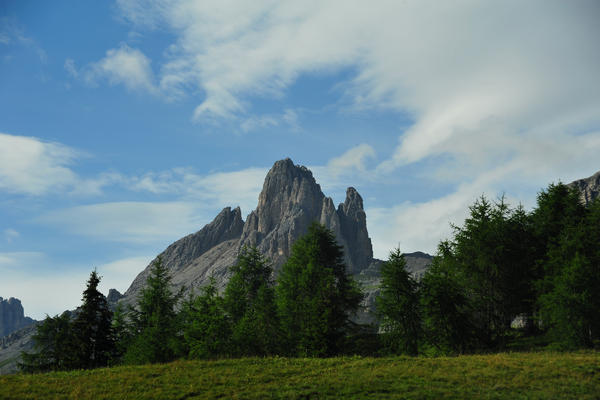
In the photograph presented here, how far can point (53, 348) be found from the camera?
51.3 meters

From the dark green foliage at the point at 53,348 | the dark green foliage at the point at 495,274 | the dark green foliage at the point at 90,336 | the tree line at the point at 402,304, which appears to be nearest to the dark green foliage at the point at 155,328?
the tree line at the point at 402,304

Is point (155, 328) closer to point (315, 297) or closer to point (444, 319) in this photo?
point (315, 297)

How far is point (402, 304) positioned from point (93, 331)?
95.8 feet

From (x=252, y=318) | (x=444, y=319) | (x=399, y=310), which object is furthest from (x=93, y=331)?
(x=444, y=319)

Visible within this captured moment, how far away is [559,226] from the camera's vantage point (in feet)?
127

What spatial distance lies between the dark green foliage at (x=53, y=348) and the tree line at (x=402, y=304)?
0.88ft

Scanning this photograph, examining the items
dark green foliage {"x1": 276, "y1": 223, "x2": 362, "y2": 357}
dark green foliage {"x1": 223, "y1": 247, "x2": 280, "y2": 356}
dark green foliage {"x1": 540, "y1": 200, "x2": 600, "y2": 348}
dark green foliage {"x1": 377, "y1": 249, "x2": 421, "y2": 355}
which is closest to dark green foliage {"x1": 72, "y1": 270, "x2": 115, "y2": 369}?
dark green foliage {"x1": 223, "y1": 247, "x2": 280, "y2": 356}

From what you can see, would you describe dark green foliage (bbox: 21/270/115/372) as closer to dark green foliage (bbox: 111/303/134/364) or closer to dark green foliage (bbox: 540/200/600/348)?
dark green foliage (bbox: 111/303/134/364)

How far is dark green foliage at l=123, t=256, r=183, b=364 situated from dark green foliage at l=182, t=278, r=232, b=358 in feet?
6.58

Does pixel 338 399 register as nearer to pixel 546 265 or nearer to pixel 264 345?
pixel 264 345

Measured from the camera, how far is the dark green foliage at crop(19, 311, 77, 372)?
128 feet

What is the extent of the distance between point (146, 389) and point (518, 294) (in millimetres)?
32887

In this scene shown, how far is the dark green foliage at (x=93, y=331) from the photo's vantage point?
38719 mm

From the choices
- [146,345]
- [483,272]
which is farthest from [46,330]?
[483,272]
